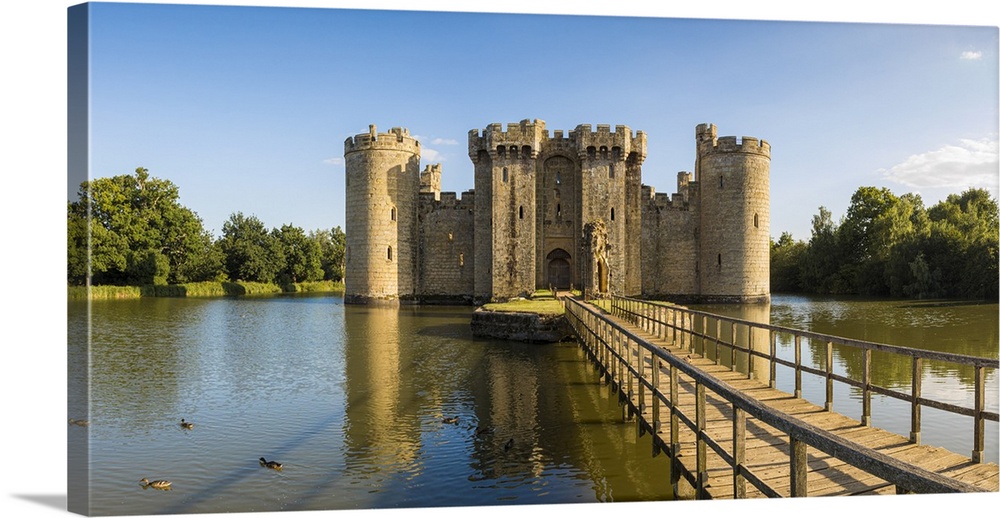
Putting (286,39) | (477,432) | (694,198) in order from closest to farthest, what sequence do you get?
(286,39) < (477,432) < (694,198)

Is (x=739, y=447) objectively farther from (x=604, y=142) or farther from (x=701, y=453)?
(x=604, y=142)

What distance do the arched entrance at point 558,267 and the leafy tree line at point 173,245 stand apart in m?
21.7

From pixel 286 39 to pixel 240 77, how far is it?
2.27m

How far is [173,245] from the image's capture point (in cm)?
5294

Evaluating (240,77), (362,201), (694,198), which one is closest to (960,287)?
(694,198)

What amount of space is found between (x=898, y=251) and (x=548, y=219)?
2093 cm

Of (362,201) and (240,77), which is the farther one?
(362,201)

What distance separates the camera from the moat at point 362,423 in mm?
7211

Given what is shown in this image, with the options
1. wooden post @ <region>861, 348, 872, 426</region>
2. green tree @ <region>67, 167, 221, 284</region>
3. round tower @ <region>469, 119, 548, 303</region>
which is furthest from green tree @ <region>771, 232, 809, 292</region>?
wooden post @ <region>861, 348, 872, 426</region>

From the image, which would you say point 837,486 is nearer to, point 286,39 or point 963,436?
point 963,436

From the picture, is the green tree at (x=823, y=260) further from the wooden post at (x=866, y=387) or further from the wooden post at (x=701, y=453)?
the wooden post at (x=701, y=453)

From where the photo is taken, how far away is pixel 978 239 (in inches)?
1297

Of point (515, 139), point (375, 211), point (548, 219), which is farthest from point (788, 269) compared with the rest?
point (375, 211)

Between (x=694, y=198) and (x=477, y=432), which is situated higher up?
(x=694, y=198)
